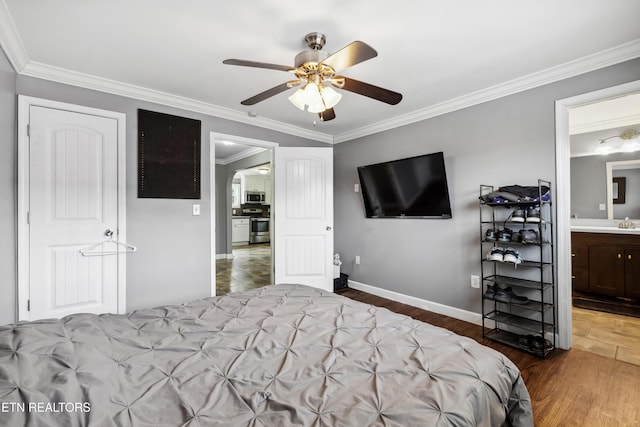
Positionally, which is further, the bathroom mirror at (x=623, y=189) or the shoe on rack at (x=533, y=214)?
the bathroom mirror at (x=623, y=189)

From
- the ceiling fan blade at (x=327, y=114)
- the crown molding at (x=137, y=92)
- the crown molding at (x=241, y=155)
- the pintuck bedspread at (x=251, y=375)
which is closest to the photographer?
the pintuck bedspread at (x=251, y=375)

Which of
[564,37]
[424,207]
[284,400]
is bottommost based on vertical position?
[284,400]

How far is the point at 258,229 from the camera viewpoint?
9.48 m

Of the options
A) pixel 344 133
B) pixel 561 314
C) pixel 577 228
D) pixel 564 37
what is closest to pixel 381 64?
pixel 564 37

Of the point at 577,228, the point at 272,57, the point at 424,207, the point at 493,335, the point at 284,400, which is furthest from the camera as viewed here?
the point at 577,228

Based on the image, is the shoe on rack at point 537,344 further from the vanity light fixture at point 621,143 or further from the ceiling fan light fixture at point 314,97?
the vanity light fixture at point 621,143

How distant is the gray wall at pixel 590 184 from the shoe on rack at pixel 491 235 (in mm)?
2832

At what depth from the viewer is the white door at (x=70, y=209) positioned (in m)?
2.32

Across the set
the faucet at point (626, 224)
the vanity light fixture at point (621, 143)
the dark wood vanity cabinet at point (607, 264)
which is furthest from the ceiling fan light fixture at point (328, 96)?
the faucet at point (626, 224)

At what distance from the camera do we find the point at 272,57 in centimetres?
220

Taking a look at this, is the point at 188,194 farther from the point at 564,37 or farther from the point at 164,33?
the point at 564,37

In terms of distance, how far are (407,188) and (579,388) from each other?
2.24m

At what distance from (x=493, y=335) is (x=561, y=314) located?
0.57 m

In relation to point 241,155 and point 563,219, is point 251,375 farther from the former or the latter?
point 241,155
